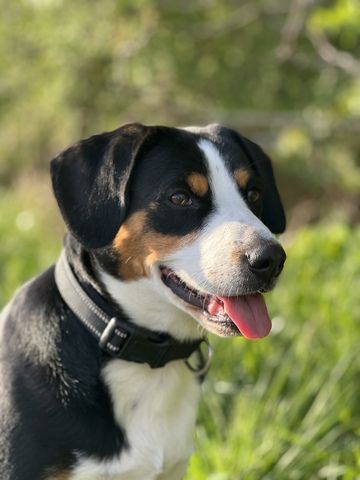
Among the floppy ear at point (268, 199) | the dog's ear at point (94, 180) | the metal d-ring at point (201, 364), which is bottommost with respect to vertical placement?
the metal d-ring at point (201, 364)

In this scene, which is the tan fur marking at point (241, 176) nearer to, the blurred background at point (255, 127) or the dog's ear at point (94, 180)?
the dog's ear at point (94, 180)

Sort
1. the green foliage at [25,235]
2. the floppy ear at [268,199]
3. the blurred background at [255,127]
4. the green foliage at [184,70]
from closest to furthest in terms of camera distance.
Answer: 1. the floppy ear at [268,199]
2. the blurred background at [255,127]
3. the green foliage at [25,235]
4. the green foliage at [184,70]

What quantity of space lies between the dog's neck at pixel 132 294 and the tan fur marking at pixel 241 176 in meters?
0.47

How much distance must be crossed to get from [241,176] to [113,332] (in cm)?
72

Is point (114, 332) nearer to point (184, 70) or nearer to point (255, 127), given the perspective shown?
point (184, 70)

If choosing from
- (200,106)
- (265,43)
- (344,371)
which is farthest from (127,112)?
(344,371)

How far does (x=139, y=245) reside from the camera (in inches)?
113

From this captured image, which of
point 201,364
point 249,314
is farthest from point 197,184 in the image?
point 201,364

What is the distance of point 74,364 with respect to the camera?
2.84 metres

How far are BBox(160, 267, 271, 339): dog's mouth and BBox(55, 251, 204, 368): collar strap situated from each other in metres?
0.18

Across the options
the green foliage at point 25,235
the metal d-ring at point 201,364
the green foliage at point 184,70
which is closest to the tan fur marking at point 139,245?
the metal d-ring at point 201,364

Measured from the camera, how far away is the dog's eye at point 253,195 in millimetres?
3078

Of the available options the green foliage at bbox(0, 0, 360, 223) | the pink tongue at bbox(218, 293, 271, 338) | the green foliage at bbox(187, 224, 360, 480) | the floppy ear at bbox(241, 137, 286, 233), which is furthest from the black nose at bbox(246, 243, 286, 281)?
the green foliage at bbox(0, 0, 360, 223)

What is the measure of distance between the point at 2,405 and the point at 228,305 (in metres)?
0.81
